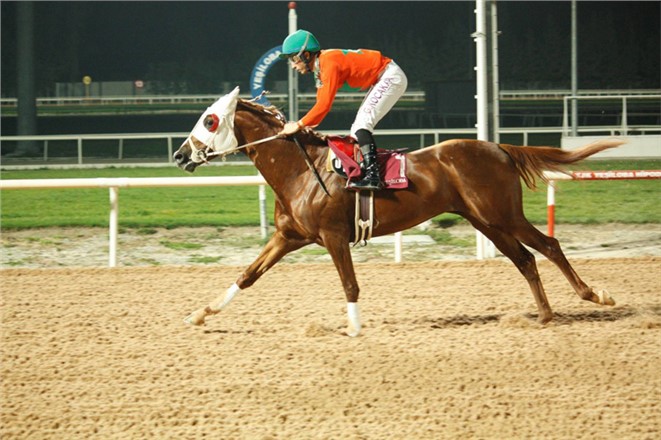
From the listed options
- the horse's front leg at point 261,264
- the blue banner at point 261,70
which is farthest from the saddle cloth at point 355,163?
the blue banner at point 261,70

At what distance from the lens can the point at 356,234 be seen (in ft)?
20.1

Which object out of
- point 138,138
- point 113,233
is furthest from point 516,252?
point 138,138

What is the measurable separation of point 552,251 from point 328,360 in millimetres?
1931

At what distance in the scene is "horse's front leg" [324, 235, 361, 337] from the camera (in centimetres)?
595

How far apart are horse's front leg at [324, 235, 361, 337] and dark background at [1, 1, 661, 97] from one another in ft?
103

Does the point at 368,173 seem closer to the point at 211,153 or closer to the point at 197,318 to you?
the point at 211,153

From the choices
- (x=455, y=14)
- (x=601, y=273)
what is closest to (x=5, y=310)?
(x=601, y=273)

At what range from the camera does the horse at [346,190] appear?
19.6ft

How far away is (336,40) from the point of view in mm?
41469

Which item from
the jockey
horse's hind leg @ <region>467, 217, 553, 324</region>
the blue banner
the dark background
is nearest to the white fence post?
the blue banner

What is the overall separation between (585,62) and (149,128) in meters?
17.8

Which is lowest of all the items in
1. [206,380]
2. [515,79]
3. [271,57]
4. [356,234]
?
[206,380]

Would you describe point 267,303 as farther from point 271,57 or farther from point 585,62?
point 585,62

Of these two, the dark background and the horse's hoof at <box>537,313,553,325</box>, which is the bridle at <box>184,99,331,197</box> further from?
the dark background
